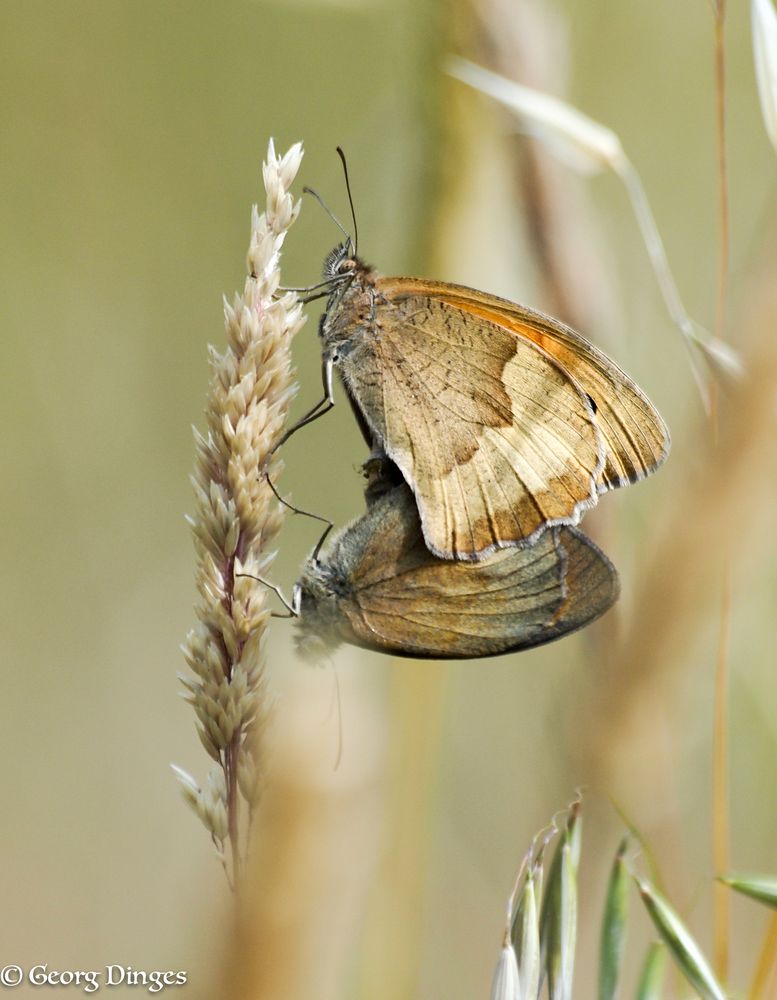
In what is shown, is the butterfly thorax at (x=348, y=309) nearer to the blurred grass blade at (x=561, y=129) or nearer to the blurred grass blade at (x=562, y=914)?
the blurred grass blade at (x=561, y=129)

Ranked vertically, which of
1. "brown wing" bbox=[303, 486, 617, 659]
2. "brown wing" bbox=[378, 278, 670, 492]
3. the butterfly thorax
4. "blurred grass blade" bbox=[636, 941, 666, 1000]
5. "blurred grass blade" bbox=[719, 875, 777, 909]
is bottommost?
"blurred grass blade" bbox=[636, 941, 666, 1000]

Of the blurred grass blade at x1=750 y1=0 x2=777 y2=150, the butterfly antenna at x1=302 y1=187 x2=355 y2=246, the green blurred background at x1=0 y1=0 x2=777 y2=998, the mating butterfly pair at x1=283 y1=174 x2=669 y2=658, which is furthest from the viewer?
the green blurred background at x1=0 y1=0 x2=777 y2=998

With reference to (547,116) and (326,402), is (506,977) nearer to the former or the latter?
(326,402)

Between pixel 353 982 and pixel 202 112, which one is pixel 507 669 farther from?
pixel 202 112

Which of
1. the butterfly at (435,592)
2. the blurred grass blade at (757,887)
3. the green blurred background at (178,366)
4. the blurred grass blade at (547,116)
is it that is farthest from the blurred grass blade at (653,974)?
the blurred grass blade at (547,116)

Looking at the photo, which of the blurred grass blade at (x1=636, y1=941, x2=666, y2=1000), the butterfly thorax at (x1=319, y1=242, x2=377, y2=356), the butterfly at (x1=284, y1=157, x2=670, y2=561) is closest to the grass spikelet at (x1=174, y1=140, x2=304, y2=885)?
the butterfly at (x1=284, y1=157, x2=670, y2=561)

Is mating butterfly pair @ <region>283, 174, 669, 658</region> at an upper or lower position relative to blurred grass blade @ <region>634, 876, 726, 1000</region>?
upper

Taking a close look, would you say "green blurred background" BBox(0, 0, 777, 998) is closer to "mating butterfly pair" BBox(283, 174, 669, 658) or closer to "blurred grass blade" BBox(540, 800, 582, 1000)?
"mating butterfly pair" BBox(283, 174, 669, 658)

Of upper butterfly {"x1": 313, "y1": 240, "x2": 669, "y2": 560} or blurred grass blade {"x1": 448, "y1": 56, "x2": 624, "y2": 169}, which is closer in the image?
blurred grass blade {"x1": 448, "y1": 56, "x2": 624, "y2": 169}
